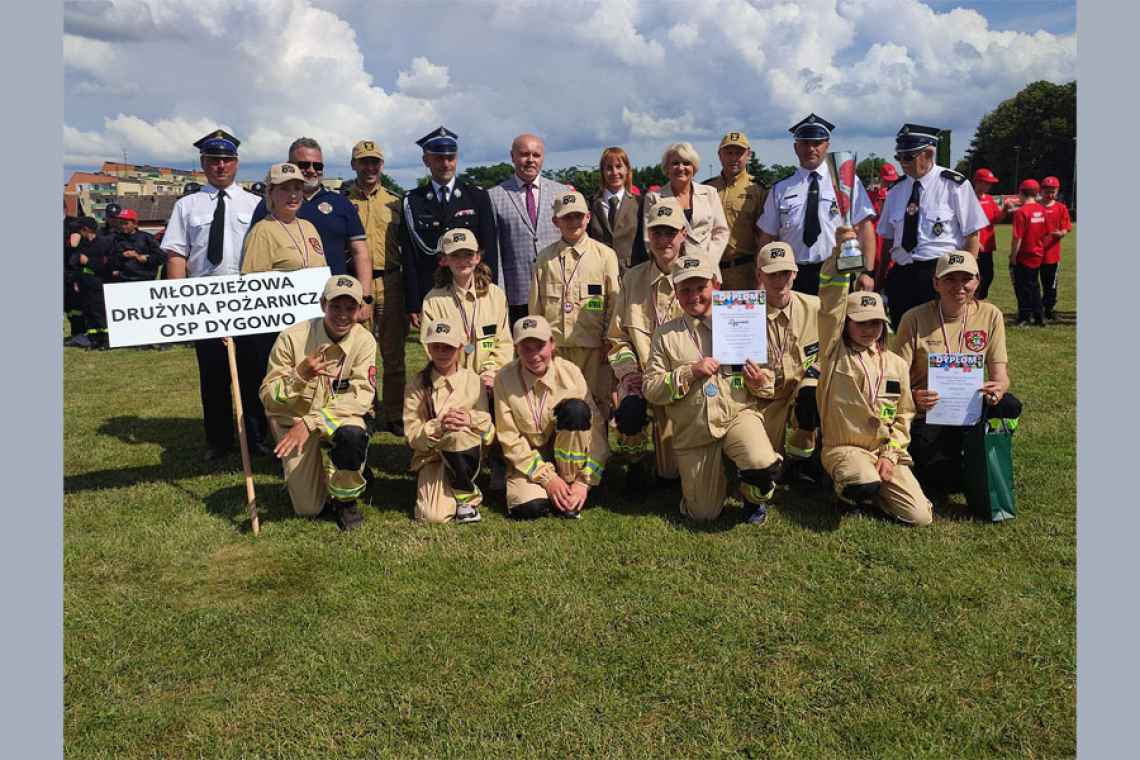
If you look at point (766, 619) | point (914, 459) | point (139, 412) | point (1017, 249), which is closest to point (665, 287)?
point (914, 459)

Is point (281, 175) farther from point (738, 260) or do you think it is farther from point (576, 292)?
point (738, 260)

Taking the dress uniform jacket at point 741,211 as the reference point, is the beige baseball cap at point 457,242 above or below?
below

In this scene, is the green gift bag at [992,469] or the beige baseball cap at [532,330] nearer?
the green gift bag at [992,469]

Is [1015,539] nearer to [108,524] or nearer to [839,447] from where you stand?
[839,447]

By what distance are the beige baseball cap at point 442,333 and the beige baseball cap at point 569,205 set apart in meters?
1.32

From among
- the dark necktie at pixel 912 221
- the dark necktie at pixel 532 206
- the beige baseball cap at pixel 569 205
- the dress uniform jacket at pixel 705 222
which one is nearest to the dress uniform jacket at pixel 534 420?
the beige baseball cap at pixel 569 205

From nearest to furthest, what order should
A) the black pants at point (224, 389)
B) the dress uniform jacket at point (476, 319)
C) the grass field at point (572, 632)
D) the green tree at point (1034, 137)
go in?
the grass field at point (572, 632) < the dress uniform jacket at point (476, 319) < the black pants at point (224, 389) < the green tree at point (1034, 137)

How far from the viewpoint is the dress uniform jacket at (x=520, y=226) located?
290 inches

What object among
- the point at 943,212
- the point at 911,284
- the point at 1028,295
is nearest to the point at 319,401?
the point at 911,284

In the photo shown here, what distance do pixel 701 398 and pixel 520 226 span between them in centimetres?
274

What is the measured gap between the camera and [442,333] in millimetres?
5746

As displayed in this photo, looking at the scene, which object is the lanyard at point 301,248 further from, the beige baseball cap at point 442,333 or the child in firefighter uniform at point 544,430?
the child in firefighter uniform at point 544,430

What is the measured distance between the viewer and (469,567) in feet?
16.6

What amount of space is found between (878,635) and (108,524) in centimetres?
549
